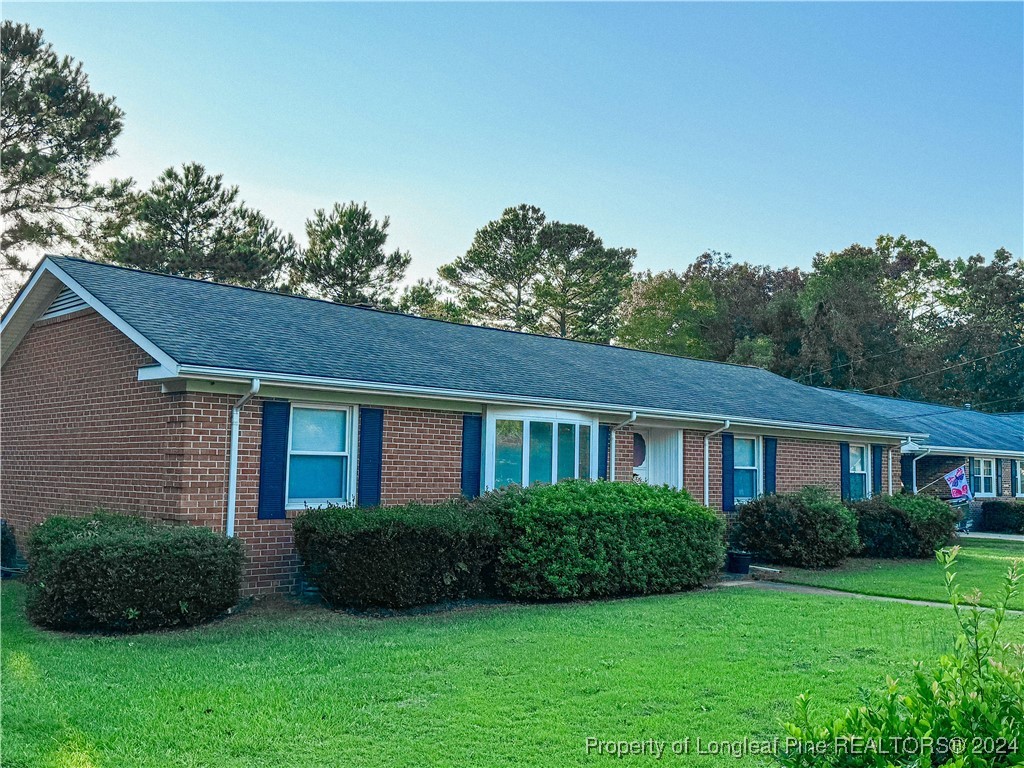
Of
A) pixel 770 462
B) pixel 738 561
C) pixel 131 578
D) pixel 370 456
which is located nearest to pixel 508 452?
pixel 370 456

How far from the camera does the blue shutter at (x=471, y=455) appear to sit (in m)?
13.1

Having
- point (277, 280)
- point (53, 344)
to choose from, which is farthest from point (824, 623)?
point (277, 280)

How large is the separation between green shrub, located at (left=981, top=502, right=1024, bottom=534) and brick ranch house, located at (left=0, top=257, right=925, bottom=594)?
1374 cm

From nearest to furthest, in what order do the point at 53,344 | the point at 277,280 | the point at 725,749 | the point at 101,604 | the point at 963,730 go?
the point at 963,730, the point at 725,749, the point at 101,604, the point at 53,344, the point at 277,280

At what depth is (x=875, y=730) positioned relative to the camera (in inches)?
118

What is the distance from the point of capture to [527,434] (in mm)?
13781

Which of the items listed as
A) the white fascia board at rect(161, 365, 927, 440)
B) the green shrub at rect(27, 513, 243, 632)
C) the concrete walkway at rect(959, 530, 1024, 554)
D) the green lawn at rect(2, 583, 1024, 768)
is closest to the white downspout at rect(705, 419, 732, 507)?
the white fascia board at rect(161, 365, 927, 440)

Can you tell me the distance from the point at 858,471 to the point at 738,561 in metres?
7.59

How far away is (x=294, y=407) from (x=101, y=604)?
142 inches

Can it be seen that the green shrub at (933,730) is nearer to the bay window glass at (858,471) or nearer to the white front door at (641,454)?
the white front door at (641,454)

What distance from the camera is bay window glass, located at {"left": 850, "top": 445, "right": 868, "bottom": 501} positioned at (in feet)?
66.5

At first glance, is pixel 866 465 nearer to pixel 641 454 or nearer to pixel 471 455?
pixel 641 454

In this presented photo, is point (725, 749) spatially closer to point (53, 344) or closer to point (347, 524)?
point (347, 524)

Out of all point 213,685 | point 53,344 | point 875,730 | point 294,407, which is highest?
point 53,344
